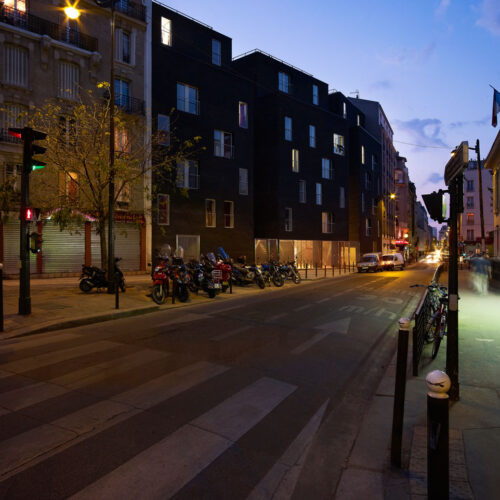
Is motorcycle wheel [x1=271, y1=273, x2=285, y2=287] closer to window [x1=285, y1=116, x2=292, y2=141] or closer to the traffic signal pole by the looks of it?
the traffic signal pole

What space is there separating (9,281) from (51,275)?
7.92ft

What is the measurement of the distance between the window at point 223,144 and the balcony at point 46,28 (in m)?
9.93

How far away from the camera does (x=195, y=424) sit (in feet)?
13.8

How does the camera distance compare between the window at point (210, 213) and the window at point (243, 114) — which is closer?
the window at point (210, 213)

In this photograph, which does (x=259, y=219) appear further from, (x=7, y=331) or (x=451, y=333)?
(x=451, y=333)

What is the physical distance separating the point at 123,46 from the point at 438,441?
27.3 m

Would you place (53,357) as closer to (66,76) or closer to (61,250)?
(61,250)

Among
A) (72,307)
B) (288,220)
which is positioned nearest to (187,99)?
(288,220)

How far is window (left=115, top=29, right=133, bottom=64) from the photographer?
78.8 feet

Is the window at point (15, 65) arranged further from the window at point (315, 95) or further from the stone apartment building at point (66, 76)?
the window at point (315, 95)

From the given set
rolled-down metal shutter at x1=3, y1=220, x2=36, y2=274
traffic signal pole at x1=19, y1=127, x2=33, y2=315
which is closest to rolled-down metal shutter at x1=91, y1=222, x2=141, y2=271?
rolled-down metal shutter at x1=3, y1=220, x2=36, y2=274

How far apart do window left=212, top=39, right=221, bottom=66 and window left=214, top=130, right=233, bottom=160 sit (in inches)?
215

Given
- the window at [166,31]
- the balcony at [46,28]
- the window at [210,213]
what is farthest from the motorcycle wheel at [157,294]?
the window at [166,31]

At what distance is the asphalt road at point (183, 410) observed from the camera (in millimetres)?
3234
